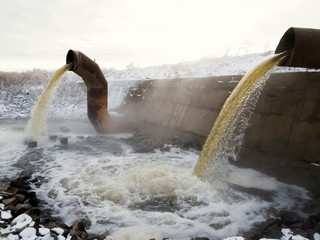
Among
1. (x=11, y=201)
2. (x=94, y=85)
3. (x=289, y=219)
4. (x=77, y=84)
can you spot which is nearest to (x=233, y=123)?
(x=289, y=219)

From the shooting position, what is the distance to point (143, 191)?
537cm

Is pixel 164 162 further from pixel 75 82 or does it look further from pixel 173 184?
pixel 75 82

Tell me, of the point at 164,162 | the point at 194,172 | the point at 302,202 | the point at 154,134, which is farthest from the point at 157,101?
the point at 302,202

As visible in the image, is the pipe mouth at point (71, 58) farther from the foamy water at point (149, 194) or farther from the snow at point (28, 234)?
the snow at point (28, 234)

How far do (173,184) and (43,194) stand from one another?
263 centimetres

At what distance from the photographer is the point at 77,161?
7.53 meters

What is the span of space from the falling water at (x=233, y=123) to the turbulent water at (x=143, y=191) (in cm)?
32

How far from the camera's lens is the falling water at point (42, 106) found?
9487 millimetres

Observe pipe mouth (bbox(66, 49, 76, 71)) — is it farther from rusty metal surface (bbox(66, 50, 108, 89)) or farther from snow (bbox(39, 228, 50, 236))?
snow (bbox(39, 228, 50, 236))

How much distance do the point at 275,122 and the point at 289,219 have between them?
293cm

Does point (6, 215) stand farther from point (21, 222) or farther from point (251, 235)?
point (251, 235)

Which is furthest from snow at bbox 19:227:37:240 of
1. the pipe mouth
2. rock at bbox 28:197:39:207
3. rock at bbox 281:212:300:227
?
the pipe mouth

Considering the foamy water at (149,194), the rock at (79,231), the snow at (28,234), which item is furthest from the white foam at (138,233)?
the snow at (28,234)

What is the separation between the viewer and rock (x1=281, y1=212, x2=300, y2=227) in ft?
13.7
